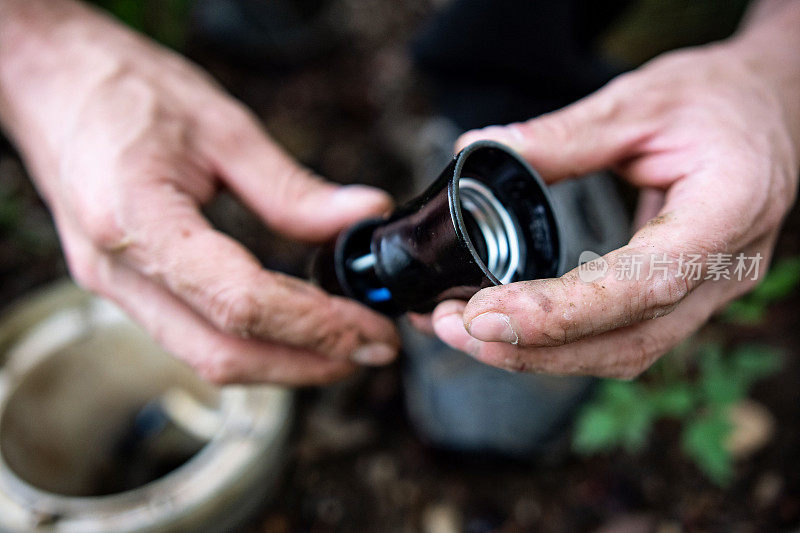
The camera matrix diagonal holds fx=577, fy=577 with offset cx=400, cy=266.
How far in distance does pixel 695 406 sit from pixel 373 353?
1.34 meters

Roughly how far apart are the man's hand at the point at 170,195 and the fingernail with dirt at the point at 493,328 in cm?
44

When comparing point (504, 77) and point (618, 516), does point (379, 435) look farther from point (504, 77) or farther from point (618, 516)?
point (504, 77)

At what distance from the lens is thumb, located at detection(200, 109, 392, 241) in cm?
153

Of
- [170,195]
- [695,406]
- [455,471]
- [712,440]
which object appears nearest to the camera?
[170,195]

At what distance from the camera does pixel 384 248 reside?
4.09ft

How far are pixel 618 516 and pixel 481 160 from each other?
5.40ft

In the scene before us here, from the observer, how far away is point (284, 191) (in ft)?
5.09

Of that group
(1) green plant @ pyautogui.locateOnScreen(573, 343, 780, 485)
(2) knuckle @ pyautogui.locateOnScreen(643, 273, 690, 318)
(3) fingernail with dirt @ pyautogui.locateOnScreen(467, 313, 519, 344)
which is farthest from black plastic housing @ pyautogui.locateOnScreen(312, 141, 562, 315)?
(1) green plant @ pyautogui.locateOnScreen(573, 343, 780, 485)

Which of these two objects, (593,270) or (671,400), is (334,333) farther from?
(671,400)

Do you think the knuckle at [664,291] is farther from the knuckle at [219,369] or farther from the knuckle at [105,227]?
the knuckle at [105,227]

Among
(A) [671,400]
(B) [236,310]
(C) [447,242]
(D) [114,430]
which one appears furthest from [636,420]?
(D) [114,430]

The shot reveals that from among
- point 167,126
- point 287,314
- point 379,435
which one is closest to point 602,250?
point 379,435

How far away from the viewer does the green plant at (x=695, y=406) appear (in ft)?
6.32

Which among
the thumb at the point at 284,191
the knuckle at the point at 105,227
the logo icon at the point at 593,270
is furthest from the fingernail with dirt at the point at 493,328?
the knuckle at the point at 105,227
